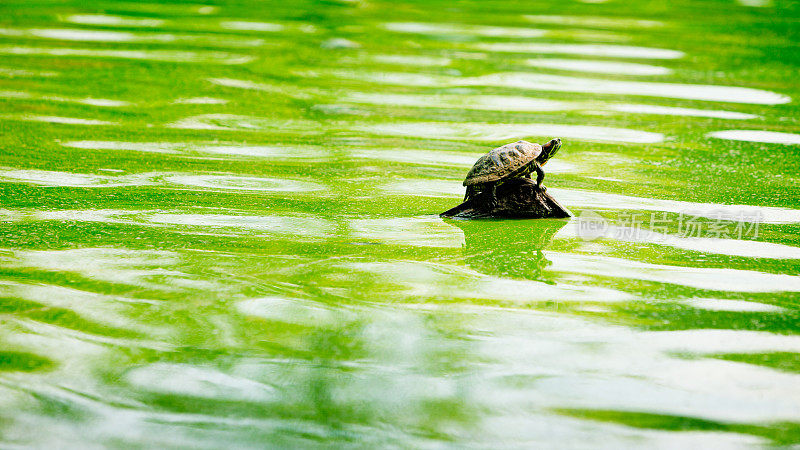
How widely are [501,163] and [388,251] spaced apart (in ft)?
1.38

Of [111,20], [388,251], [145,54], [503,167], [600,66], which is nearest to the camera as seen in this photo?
[388,251]

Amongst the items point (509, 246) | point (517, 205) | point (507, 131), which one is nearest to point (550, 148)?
point (517, 205)

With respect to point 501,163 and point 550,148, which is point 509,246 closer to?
point 501,163

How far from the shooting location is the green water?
4.91ft

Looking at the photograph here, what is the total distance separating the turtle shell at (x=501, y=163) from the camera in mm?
2307

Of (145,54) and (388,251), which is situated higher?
(145,54)

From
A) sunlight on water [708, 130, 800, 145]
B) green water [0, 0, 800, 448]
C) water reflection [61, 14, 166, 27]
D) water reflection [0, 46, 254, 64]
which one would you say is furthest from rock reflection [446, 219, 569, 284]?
water reflection [61, 14, 166, 27]

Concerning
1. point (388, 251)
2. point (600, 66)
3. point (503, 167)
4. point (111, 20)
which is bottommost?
point (388, 251)

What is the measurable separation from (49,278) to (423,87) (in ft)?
7.93

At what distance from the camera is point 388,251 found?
2193mm

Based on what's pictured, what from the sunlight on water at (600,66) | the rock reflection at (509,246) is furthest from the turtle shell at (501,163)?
the sunlight on water at (600,66)

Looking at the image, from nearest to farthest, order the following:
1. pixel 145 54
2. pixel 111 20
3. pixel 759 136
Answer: pixel 759 136, pixel 145 54, pixel 111 20

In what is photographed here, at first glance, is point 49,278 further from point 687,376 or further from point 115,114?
point 115,114

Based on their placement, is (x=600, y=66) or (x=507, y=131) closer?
(x=507, y=131)
